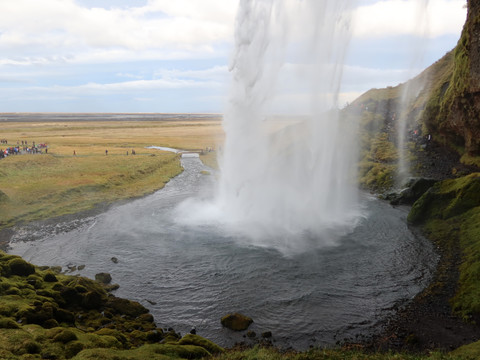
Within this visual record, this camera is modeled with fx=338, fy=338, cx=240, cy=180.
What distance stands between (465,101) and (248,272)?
33.6 metres

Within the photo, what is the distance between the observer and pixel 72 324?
17047 millimetres

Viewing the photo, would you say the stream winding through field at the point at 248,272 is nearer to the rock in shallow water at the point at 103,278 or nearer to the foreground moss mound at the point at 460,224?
the rock in shallow water at the point at 103,278

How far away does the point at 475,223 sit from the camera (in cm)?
2688

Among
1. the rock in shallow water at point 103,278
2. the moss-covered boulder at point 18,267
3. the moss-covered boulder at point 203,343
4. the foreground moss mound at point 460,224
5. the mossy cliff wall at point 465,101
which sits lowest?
the rock in shallow water at point 103,278

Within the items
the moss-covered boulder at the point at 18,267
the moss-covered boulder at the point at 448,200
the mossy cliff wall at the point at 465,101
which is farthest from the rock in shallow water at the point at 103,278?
the mossy cliff wall at the point at 465,101

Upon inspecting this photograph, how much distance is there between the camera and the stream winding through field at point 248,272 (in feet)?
62.4

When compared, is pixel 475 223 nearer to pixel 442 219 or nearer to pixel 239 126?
pixel 442 219

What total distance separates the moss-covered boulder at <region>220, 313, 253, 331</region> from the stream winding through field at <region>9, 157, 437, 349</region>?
1.16 feet

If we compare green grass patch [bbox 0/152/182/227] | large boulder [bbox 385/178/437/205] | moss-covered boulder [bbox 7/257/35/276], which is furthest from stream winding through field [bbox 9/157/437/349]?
green grass patch [bbox 0/152/182/227]

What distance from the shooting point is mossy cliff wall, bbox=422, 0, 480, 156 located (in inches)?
1385

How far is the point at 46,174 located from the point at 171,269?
Answer: 40.8 m

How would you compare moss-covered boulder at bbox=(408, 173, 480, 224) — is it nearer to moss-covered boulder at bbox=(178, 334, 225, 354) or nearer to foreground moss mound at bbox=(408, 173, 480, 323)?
foreground moss mound at bbox=(408, 173, 480, 323)

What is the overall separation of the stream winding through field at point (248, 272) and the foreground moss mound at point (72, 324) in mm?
1916

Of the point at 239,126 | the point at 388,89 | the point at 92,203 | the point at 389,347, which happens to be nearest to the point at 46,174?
the point at 92,203
